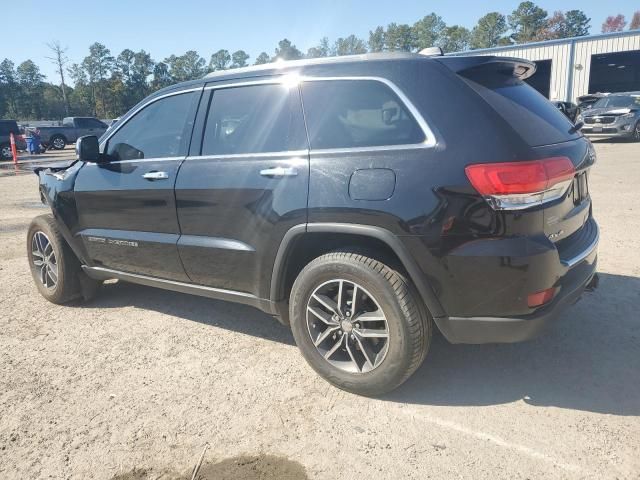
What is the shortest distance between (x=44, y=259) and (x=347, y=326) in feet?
10.5

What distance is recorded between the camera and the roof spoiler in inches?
104

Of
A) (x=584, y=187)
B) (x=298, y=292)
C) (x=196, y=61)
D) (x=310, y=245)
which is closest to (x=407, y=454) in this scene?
(x=298, y=292)

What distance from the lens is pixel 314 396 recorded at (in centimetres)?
293

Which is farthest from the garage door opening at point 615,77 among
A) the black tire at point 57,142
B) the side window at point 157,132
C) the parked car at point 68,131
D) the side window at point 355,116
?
the side window at point 355,116

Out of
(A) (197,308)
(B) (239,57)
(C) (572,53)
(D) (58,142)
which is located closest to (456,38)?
(B) (239,57)

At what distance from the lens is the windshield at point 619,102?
59.0 ft

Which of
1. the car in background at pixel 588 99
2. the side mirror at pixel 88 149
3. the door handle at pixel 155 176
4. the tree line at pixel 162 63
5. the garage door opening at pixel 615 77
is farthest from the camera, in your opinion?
the tree line at pixel 162 63

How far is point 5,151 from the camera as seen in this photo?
23.3m

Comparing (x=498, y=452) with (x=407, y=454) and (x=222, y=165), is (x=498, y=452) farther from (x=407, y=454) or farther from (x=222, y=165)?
(x=222, y=165)

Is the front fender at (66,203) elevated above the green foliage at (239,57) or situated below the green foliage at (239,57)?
below

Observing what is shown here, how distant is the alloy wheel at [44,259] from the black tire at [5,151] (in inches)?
881

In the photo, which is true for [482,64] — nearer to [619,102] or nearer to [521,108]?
[521,108]

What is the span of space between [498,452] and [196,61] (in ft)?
394

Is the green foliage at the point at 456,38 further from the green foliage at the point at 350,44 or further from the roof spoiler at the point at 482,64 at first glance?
the roof spoiler at the point at 482,64
